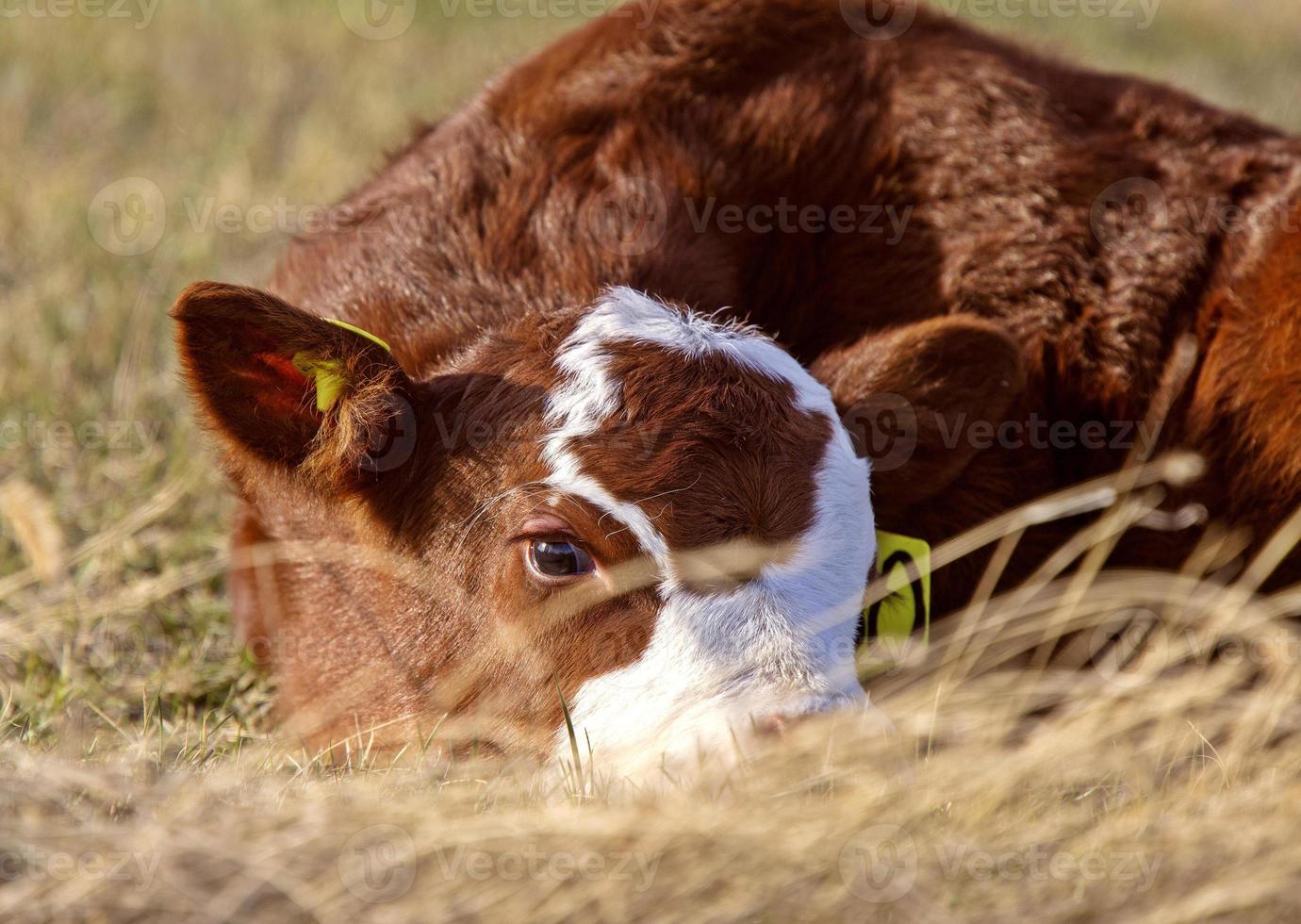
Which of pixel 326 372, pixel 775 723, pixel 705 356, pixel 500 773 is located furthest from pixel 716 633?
pixel 326 372

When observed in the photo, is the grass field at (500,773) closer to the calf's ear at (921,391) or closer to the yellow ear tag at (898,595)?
the yellow ear tag at (898,595)

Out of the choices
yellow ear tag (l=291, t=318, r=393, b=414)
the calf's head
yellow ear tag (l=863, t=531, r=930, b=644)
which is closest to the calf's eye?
the calf's head

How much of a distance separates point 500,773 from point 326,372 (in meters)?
0.91

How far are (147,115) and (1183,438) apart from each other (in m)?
6.70

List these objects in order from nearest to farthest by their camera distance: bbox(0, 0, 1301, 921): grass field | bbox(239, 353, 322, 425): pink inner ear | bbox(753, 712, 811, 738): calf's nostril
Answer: bbox(0, 0, 1301, 921): grass field < bbox(753, 712, 811, 738): calf's nostril < bbox(239, 353, 322, 425): pink inner ear

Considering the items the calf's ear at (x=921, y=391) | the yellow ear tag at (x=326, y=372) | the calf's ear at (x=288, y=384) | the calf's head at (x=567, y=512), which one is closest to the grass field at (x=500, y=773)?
the calf's head at (x=567, y=512)

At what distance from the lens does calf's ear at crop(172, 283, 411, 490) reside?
10.0 ft

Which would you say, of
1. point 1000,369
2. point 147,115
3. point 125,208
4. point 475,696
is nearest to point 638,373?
point 475,696

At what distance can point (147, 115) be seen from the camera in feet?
28.7

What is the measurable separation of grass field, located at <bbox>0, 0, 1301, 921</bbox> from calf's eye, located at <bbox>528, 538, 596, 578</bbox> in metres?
0.40

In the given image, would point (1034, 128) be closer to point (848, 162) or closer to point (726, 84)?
point (848, 162)

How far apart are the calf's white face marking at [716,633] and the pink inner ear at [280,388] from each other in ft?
1.76

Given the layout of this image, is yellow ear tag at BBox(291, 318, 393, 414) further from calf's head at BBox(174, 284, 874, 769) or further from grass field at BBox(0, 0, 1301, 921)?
grass field at BBox(0, 0, 1301, 921)

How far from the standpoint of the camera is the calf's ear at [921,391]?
3.58 metres
